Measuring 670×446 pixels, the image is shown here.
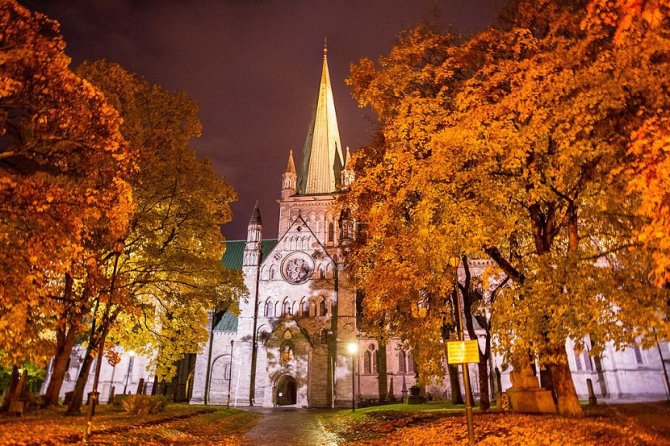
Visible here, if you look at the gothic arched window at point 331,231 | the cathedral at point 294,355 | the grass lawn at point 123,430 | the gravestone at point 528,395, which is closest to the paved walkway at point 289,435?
the grass lawn at point 123,430

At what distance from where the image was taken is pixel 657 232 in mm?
7125

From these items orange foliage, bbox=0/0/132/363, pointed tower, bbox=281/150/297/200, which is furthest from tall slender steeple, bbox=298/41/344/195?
orange foliage, bbox=0/0/132/363

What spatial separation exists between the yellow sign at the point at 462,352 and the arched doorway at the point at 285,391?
99.1ft

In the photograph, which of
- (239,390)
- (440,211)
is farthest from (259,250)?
(440,211)

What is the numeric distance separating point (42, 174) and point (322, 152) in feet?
135

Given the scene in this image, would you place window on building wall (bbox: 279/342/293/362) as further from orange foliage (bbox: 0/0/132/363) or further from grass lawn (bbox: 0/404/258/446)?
orange foliage (bbox: 0/0/132/363)

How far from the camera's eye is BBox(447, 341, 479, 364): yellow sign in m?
9.13

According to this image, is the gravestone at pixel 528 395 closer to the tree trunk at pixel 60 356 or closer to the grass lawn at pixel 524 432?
the grass lawn at pixel 524 432

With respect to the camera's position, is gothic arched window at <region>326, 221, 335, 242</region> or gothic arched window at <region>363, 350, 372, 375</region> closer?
gothic arched window at <region>363, 350, 372, 375</region>

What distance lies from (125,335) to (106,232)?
6299 millimetres

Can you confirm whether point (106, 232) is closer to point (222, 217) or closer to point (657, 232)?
point (222, 217)

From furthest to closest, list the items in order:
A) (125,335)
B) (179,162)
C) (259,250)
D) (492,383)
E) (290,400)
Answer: (259,250) < (290,400) < (492,383) < (125,335) < (179,162)

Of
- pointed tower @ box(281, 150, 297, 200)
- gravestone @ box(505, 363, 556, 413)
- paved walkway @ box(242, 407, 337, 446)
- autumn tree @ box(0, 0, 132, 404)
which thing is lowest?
paved walkway @ box(242, 407, 337, 446)

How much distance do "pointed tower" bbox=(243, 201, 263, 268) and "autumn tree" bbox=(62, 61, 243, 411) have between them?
20665 millimetres
